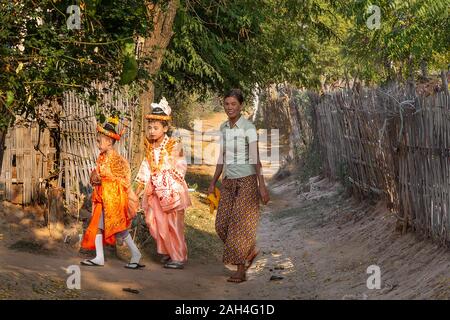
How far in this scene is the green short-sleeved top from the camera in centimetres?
755

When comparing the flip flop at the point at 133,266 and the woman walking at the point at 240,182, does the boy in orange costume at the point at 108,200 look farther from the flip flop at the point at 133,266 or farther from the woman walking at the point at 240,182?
the woman walking at the point at 240,182

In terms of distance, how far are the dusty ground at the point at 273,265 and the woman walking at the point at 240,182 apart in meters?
0.37

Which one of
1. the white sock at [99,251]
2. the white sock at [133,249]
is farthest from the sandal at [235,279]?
the white sock at [99,251]

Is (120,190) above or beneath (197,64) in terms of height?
beneath

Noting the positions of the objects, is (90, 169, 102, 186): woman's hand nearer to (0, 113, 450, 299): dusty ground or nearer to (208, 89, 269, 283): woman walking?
(0, 113, 450, 299): dusty ground

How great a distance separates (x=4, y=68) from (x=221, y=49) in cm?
937

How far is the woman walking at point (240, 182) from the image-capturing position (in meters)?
7.54

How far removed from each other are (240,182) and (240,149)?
0.33 metres

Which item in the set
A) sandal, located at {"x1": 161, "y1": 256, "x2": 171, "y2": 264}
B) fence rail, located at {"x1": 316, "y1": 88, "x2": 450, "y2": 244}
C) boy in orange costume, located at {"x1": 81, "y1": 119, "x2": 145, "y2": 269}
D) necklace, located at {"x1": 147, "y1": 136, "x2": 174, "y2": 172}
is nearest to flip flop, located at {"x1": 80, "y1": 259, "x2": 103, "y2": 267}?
boy in orange costume, located at {"x1": 81, "y1": 119, "x2": 145, "y2": 269}

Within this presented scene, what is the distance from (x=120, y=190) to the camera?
793cm

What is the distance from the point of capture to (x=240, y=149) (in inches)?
298

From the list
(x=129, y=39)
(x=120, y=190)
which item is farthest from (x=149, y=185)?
(x=129, y=39)

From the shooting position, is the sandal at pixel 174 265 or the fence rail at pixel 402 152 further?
the sandal at pixel 174 265

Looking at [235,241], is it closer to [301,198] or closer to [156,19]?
[156,19]
